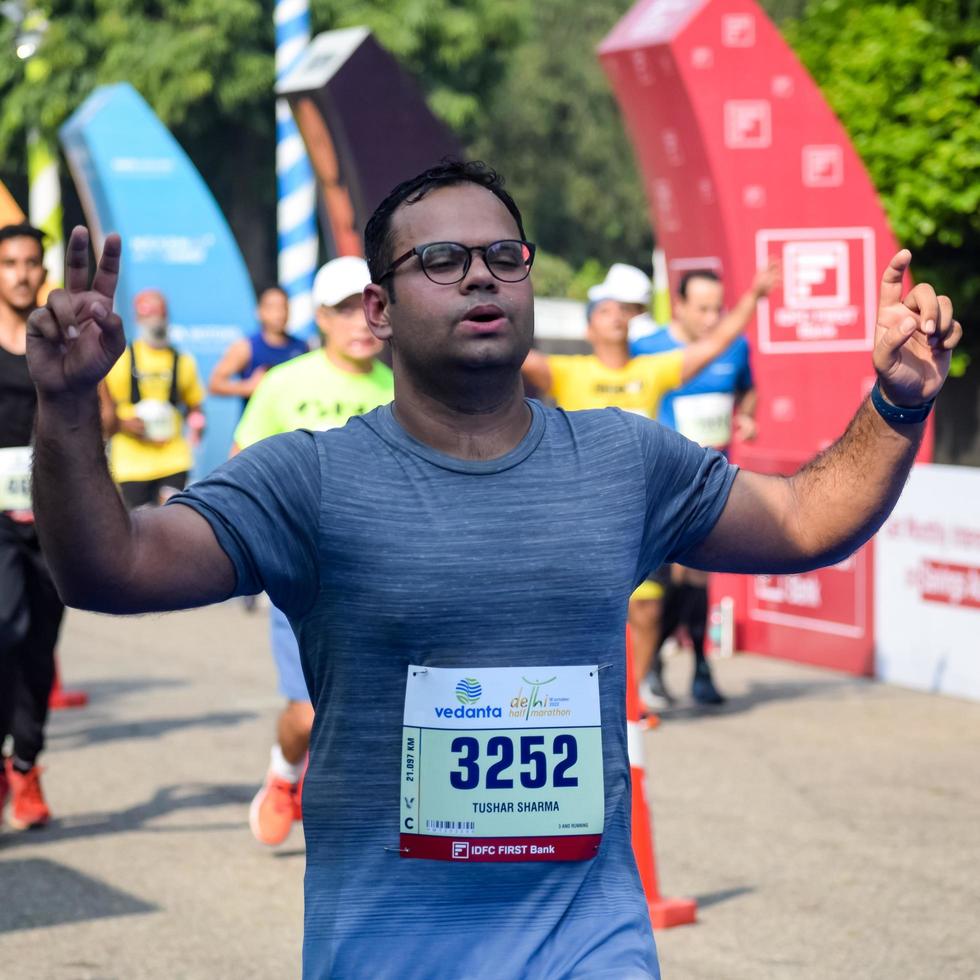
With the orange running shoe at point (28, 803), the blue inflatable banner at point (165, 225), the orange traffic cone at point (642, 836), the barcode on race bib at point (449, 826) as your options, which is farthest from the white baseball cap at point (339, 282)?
the blue inflatable banner at point (165, 225)

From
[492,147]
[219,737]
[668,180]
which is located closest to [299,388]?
[219,737]

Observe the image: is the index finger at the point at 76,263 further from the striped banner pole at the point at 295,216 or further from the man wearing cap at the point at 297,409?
the striped banner pole at the point at 295,216

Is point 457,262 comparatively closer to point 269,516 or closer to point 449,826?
point 269,516

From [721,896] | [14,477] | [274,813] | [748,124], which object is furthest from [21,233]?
[748,124]

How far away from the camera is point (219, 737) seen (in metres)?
8.87

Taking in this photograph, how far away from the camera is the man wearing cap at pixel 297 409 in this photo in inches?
255

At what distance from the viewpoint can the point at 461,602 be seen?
9.10 feet

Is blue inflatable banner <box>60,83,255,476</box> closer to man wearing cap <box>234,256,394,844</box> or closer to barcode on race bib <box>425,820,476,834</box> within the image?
man wearing cap <box>234,256,394,844</box>

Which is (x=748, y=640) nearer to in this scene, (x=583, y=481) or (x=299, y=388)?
(x=299, y=388)

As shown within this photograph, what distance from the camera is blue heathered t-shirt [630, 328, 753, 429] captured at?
32.1ft

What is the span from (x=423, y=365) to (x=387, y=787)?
0.61 m

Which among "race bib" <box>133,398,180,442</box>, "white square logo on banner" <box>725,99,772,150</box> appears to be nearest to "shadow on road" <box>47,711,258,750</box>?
"race bib" <box>133,398,180,442</box>

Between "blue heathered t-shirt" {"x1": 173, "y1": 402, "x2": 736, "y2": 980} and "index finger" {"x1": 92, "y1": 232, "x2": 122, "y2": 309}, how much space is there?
368mm

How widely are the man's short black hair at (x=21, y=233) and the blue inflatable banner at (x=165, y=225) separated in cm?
1348
